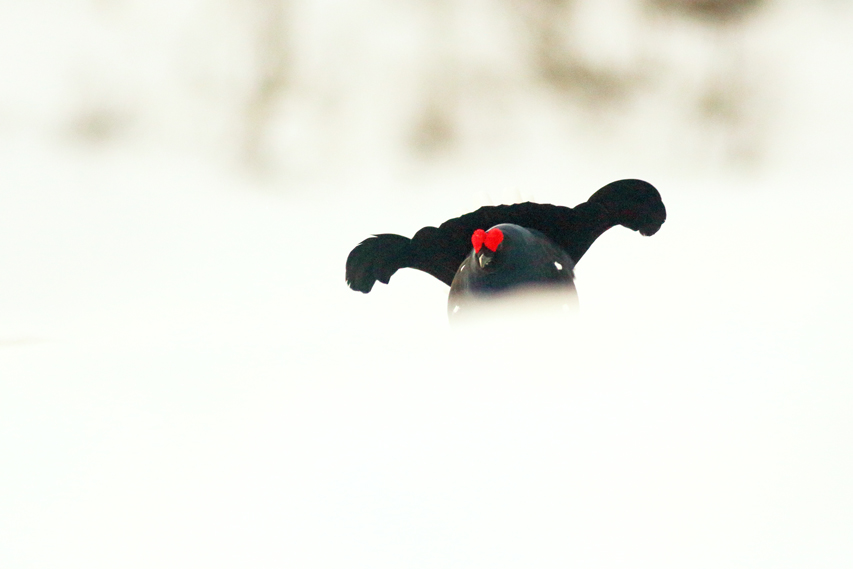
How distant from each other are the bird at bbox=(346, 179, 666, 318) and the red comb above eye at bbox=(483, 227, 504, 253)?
1.5 inches

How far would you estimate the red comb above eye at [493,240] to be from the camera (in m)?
0.70

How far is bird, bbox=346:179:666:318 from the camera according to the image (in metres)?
0.77

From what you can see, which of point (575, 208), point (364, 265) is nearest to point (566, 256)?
point (575, 208)

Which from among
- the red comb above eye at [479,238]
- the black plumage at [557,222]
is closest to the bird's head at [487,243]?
the red comb above eye at [479,238]

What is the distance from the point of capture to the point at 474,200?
2.87ft

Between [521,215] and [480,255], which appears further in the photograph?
[521,215]

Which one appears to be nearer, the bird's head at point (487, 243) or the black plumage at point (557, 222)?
the bird's head at point (487, 243)

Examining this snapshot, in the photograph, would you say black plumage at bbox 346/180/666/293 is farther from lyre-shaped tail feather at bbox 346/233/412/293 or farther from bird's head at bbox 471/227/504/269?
bird's head at bbox 471/227/504/269

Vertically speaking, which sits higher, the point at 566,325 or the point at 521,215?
the point at 521,215

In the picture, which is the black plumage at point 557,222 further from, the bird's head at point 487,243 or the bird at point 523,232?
the bird's head at point 487,243

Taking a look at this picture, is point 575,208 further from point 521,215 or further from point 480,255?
point 480,255

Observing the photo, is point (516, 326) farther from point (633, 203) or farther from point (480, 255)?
point (633, 203)

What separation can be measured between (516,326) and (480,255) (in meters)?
0.07

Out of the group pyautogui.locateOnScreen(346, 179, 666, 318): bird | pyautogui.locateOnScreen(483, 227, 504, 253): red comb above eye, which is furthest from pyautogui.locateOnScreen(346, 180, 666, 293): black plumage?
pyautogui.locateOnScreen(483, 227, 504, 253): red comb above eye
